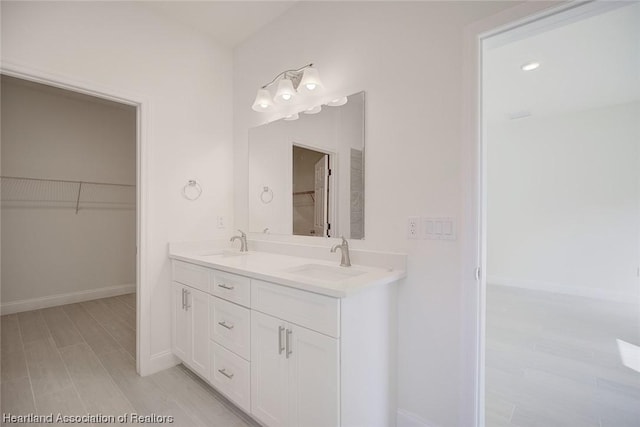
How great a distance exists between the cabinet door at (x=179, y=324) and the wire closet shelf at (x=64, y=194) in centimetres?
265

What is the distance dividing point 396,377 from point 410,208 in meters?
0.94

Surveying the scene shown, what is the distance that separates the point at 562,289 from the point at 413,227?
411 cm

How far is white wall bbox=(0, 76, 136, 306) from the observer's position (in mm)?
3287

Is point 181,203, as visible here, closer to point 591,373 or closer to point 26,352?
point 26,352

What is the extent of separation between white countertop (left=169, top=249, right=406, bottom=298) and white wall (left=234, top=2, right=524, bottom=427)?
19 cm

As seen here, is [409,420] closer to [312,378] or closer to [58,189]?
[312,378]

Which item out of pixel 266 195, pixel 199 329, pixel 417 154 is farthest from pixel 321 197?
pixel 199 329

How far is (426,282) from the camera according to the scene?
1.50 meters

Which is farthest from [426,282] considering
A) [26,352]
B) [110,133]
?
[110,133]

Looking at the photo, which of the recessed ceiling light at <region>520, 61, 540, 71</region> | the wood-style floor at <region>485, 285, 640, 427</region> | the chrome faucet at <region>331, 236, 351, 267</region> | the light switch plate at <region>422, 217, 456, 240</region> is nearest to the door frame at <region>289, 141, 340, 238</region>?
the chrome faucet at <region>331, 236, 351, 267</region>

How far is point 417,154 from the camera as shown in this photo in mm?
1535

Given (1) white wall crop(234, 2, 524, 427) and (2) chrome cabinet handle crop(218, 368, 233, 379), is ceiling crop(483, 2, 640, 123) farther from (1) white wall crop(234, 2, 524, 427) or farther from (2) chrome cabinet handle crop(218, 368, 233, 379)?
(2) chrome cabinet handle crop(218, 368, 233, 379)

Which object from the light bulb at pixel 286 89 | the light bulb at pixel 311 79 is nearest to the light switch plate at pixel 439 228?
the light bulb at pixel 311 79

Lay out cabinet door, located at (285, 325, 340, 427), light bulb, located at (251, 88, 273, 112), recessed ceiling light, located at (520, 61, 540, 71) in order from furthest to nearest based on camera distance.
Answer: recessed ceiling light, located at (520, 61, 540, 71)
light bulb, located at (251, 88, 273, 112)
cabinet door, located at (285, 325, 340, 427)
